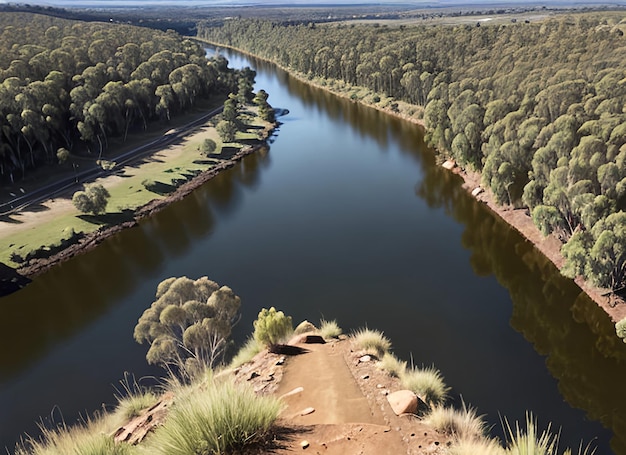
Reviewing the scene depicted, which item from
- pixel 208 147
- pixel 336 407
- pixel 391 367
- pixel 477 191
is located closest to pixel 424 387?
pixel 391 367

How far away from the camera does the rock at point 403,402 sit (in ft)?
42.4

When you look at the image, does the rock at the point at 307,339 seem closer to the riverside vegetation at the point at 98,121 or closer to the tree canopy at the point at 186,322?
the tree canopy at the point at 186,322

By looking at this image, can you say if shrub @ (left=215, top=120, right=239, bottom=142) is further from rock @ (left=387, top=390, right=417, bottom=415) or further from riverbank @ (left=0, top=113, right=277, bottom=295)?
rock @ (left=387, top=390, right=417, bottom=415)

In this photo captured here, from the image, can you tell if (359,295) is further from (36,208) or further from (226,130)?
(226,130)

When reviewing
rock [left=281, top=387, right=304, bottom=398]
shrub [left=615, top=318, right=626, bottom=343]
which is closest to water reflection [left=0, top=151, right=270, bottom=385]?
rock [left=281, top=387, right=304, bottom=398]

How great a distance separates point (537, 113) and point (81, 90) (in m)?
60.1

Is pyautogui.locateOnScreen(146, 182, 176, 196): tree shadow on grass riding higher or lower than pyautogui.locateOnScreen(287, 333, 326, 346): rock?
lower

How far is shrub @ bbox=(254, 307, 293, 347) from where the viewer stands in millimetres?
20109

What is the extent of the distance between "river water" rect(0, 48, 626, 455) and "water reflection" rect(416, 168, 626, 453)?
0.10 meters

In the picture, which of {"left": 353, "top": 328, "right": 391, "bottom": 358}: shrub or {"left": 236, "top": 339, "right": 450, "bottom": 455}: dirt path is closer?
{"left": 236, "top": 339, "right": 450, "bottom": 455}: dirt path

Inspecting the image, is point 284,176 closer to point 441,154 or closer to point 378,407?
point 441,154

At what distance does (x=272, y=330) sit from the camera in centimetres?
2061

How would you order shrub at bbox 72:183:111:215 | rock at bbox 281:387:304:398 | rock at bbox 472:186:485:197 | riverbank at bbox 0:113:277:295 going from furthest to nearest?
rock at bbox 472:186:485:197 → shrub at bbox 72:183:111:215 → riverbank at bbox 0:113:277:295 → rock at bbox 281:387:304:398

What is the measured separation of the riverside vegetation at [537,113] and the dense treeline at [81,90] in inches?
1594
